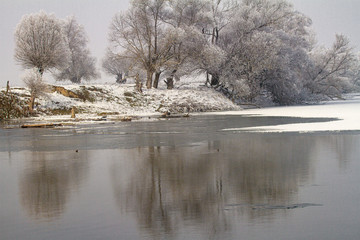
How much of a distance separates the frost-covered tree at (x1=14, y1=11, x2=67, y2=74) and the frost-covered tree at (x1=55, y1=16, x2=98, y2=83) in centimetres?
2282

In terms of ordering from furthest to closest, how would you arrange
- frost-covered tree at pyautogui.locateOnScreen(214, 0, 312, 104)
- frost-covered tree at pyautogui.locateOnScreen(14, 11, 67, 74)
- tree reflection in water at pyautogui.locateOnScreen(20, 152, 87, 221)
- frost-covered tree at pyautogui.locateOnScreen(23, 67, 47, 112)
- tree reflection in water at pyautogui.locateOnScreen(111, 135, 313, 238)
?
frost-covered tree at pyautogui.locateOnScreen(214, 0, 312, 104)
frost-covered tree at pyautogui.locateOnScreen(14, 11, 67, 74)
frost-covered tree at pyautogui.locateOnScreen(23, 67, 47, 112)
tree reflection in water at pyautogui.locateOnScreen(20, 152, 87, 221)
tree reflection in water at pyautogui.locateOnScreen(111, 135, 313, 238)

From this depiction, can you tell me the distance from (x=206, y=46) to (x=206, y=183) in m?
48.9

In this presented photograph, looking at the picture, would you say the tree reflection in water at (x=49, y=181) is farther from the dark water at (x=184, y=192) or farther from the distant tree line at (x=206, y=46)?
the distant tree line at (x=206, y=46)

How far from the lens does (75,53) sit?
276 feet

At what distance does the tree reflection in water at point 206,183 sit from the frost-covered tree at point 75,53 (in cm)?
7031

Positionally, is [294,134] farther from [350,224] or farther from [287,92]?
[287,92]

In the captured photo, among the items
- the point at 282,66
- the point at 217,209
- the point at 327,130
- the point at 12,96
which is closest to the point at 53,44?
the point at 12,96

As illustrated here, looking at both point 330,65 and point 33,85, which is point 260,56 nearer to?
point 330,65

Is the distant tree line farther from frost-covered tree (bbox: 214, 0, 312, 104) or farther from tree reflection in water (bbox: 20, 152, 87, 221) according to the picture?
tree reflection in water (bbox: 20, 152, 87, 221)

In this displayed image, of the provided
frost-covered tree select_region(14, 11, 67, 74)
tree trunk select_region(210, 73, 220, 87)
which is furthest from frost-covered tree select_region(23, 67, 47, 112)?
tree trunk select_region(210, 73, 220, 87)

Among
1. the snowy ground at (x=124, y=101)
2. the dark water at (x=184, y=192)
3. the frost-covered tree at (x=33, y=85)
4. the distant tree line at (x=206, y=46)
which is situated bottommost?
the dark water at (x=184, y=192)

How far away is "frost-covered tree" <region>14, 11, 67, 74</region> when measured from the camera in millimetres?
56719

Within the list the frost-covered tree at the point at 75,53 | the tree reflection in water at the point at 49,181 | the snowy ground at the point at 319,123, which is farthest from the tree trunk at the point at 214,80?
the tree reflection in water at the point at 49,181

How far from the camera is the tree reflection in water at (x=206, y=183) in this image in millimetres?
7621
